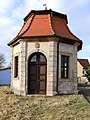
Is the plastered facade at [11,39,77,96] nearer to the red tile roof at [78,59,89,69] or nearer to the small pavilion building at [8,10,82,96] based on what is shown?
the small pavilion building at [8,10,82,96]

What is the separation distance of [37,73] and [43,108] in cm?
539

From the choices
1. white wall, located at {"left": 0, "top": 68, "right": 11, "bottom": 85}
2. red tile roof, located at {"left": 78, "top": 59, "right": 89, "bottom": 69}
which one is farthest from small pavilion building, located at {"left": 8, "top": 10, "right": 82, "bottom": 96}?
red tile roof, located at {"left": 78, "top": 59, "right": 89, "bottom": 69}

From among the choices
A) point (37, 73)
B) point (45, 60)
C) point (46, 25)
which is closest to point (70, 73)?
point (45, 60)

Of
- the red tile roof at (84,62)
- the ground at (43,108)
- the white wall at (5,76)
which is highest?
the red tile roof at (84,62)

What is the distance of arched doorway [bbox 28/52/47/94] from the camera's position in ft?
71.8

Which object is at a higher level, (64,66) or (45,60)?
(45,60)

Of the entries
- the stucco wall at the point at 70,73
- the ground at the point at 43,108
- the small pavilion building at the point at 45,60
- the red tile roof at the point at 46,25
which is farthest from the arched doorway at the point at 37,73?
the red tile roof at the point at 46,25

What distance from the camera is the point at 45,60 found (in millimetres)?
21891

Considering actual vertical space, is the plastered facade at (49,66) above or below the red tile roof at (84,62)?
below

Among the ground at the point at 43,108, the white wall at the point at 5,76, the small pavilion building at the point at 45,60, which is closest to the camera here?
the ground at the point at 43,108

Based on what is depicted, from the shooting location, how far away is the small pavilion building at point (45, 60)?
2150cm

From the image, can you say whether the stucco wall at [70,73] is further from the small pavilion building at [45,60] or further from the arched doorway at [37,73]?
the arched doorway at [37,73]

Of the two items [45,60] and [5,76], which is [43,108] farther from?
[5,76]

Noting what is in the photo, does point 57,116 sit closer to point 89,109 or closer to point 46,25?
point 89,109
